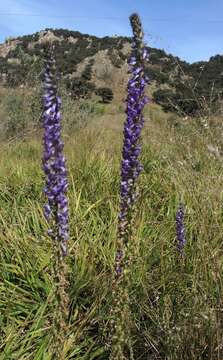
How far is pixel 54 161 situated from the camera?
2285 millimetres

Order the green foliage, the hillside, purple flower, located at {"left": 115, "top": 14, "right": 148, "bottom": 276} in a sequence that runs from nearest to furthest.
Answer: purple flower, located at {"left": 115, "top": 14, "right": 148, "bottom": 276} < the hillside < the green foliage

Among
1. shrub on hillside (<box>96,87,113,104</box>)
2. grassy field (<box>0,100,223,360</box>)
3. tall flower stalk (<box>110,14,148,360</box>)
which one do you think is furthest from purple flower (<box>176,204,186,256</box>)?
shrub on hillside (<box>96,87,113,104</box>)

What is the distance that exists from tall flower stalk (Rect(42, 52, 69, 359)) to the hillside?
22.8 ft

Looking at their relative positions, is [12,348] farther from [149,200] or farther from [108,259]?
[149,200]

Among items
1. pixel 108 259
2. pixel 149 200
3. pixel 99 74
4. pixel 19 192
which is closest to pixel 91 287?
pixel 108 259

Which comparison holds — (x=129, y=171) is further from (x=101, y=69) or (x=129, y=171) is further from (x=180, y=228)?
(x=101, y=69)

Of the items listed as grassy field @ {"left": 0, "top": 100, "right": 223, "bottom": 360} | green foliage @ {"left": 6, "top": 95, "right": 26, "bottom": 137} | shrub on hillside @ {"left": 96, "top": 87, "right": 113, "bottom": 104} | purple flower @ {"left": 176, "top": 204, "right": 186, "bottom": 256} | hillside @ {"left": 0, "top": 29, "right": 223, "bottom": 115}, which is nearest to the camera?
grassy field @ {"left": 0, "top": 100, "right": 223, "bottom": 360}

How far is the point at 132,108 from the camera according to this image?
2477 mm

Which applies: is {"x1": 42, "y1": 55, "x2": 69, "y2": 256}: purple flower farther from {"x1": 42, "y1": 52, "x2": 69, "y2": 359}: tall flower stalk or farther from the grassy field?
the grassy field

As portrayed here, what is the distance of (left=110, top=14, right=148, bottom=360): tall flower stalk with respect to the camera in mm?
2467

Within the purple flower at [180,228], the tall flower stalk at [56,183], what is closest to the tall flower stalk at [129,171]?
the tall flower stalk at [56,183]

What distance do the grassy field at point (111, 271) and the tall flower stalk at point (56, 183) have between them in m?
0.68

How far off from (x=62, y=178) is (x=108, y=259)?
176 cm

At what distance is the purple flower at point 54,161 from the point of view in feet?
7.27
